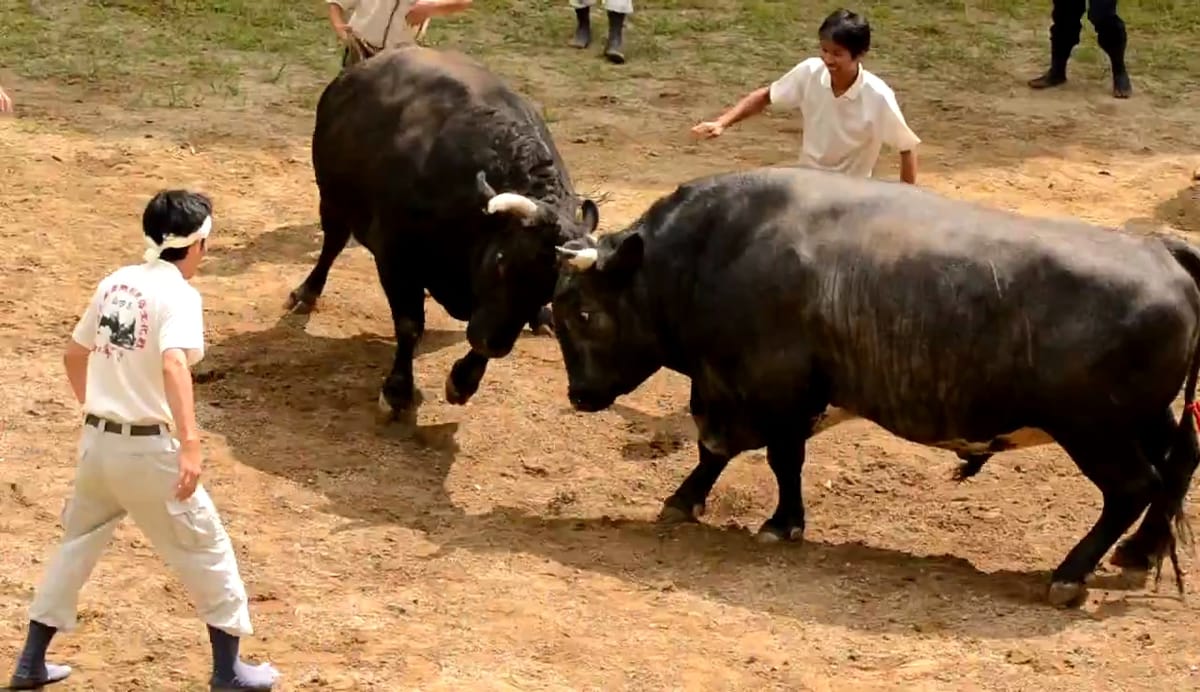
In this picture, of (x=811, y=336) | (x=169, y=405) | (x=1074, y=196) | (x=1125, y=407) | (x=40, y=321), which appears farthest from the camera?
(x=1074, y=196)

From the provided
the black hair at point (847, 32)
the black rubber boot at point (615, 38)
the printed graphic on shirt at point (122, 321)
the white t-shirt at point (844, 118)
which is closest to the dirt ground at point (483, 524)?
the printed graphic on shirt at point (122, 321)

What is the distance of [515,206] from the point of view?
26.3ft

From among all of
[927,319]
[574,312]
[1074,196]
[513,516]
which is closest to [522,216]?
[574,312]

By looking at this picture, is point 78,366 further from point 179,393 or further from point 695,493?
point 695,493

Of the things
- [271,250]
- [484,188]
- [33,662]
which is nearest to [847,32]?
[484,188]

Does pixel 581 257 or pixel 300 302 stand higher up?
pixel 581 257

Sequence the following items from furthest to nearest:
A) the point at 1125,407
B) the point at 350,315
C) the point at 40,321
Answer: the point at 350,315
the point at 40,321
the point at 1125,407

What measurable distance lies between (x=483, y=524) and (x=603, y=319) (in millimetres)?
1019

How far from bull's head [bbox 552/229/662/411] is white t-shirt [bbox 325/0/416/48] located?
3000 millimetres

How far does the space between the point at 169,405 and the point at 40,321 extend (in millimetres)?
4355

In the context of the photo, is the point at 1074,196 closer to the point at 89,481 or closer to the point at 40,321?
the point at 40,321

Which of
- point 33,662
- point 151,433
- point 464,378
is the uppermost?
point 151,433

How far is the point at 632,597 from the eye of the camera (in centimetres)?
685

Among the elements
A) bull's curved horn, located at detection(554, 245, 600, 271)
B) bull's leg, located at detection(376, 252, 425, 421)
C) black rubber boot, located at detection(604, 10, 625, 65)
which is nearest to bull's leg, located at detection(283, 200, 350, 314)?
bull's leg, located at detection(376, 252, 425, 421)
